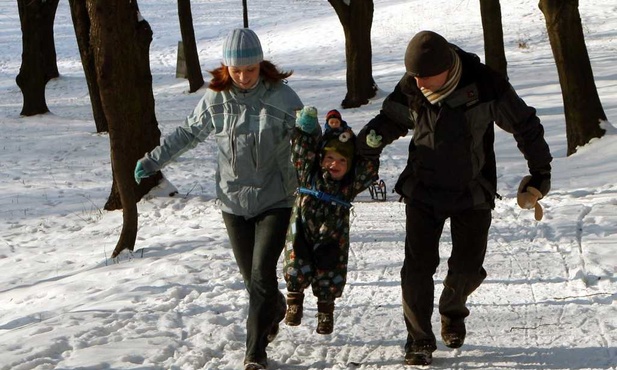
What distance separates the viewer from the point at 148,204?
1180cm

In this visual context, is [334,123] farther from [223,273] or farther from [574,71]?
[574,71]

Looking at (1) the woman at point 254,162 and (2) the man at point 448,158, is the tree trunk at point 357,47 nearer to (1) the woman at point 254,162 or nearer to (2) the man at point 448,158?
(1) the woman at point 254,162

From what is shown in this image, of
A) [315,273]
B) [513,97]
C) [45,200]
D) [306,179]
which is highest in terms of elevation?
[513,97]

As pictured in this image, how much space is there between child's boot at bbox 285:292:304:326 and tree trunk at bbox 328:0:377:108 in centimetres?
1427

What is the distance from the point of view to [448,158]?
507cm

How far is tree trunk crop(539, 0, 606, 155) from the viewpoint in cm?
1196

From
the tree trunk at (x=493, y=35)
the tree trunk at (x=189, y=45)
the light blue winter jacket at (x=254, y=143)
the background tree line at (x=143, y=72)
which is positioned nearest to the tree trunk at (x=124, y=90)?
the background tree line at (x=143, y=72)

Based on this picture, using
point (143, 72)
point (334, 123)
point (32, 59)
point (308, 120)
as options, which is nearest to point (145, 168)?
point (308, 120)

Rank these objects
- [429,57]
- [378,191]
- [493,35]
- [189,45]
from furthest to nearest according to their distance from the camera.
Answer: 1. [189,45]
2. [493,35]
3. [378,191]
4. [429,57]

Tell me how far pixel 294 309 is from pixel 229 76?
1.41 meters

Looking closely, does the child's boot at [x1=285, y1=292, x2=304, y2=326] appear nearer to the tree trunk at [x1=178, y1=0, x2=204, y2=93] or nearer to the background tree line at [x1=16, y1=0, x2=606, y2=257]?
the background tree line at [x1=16, y1=0, x2=606, y2=257]

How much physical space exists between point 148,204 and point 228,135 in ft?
21.8

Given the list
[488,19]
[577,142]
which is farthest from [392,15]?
[577,142]

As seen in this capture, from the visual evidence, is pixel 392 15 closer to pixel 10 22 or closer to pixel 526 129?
pixel 10 22
